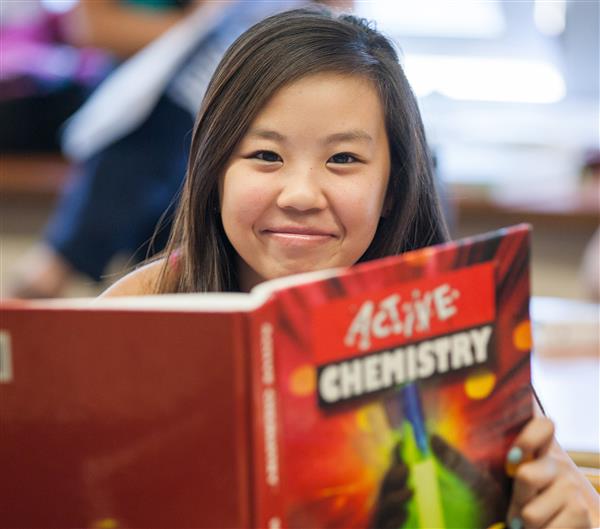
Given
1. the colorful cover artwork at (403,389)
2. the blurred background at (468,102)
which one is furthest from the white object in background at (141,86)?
the colorful cover artwork at (403,389)

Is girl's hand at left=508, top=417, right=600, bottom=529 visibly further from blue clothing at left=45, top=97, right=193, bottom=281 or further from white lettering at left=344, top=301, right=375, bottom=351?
blue clothing at left=45, top=97, right=193, bottom=281

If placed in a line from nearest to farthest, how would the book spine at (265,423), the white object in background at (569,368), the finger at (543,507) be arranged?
→ the book spine at (265,423) < the finger at (543,507) < the white object in background at (569,368)

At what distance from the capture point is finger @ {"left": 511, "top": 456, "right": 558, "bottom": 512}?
0.76m

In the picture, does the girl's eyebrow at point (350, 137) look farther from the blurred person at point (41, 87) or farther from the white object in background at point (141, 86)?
the blurred person at point (41, 87)

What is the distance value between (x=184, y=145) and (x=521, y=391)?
5.04ft

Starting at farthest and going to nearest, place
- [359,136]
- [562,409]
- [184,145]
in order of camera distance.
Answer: [184,145], [562,409], [359,136]

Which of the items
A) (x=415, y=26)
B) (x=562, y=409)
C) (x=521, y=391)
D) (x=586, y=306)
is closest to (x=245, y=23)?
(x=415, y=26)

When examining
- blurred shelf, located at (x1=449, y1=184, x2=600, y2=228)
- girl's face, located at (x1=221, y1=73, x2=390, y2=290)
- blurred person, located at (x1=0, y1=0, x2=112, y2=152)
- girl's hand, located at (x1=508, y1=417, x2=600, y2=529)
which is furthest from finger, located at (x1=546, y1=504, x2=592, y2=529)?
blurred person, located at (x1=0, y1=0, x2=112, y2=152)

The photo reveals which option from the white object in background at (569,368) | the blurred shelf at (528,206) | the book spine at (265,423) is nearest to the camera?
the book spine at (265,423)

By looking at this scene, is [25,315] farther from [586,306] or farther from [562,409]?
[586,306]

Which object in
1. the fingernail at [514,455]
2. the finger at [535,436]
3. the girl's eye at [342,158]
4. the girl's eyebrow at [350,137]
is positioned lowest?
the fingernail at [514,455]

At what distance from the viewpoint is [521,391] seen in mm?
762

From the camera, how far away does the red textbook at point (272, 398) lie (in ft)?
2.15

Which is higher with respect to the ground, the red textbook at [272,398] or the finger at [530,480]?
the red textbook at [272,398]
